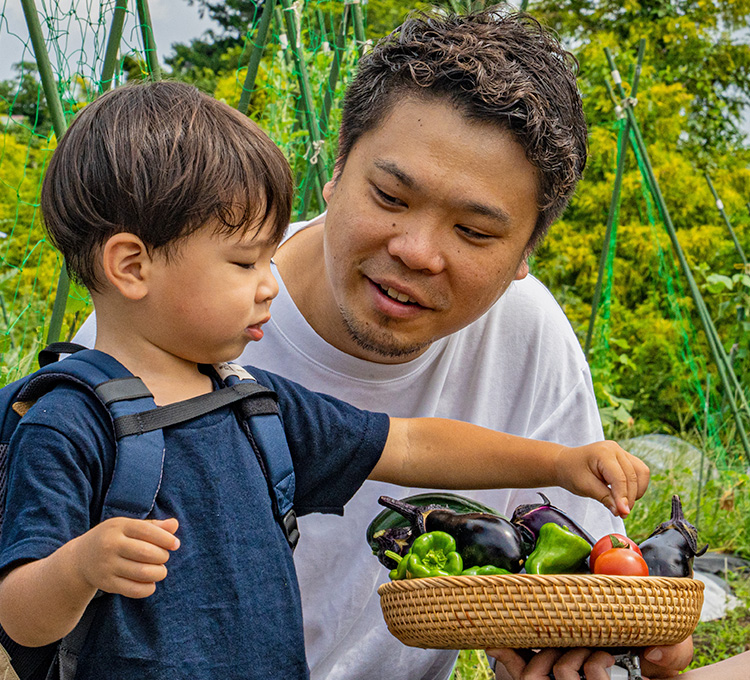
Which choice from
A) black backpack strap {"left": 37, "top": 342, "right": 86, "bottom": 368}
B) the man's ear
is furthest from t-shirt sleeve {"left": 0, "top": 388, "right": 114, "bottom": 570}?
the man's ear

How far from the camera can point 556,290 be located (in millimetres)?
8766

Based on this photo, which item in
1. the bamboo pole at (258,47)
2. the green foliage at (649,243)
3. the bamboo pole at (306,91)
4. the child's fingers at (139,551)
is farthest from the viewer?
the green foliage at (649,243)

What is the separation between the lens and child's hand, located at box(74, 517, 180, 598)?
1191 mm

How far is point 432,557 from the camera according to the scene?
171 cm

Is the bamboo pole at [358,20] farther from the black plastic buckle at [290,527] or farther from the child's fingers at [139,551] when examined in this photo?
the child's fingers at [139,551]

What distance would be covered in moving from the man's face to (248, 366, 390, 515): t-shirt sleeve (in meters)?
0.31

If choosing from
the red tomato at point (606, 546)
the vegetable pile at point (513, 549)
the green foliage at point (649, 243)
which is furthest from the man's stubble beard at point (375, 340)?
the green foliage at point (649, 243)

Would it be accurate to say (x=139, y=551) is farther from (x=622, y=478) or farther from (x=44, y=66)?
(x=44, y=66)

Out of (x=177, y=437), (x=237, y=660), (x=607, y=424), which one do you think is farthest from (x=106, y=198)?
(x=607, y=424)

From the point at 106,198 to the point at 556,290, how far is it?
7.58m

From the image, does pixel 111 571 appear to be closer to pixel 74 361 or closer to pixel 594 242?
pixel 74 361

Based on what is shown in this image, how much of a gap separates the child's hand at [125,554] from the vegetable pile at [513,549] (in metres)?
0.59

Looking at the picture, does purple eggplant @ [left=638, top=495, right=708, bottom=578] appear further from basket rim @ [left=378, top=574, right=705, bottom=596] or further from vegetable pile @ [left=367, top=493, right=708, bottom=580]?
basket rim @ [left=378, top=574, right=705, bottom=596]

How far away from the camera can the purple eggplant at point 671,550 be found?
170cm
